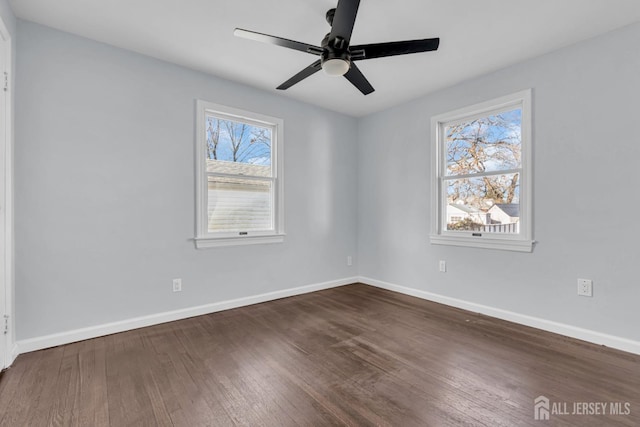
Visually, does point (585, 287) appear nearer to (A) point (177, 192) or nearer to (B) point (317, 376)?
(B) point (317, 376)

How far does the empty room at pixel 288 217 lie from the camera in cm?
185

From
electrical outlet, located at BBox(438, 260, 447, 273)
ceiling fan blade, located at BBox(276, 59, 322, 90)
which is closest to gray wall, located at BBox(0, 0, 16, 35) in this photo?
ceiling fan blade, located at BBox(276, 59, 322, 90)

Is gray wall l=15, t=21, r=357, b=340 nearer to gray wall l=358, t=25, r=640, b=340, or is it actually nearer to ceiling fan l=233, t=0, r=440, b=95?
ceiling fan l=233, t=0, r=440, b=95

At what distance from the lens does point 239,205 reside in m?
3.52

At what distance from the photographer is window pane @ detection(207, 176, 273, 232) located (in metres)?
3.33

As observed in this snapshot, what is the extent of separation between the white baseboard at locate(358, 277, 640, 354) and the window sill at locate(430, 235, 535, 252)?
0.63 meters

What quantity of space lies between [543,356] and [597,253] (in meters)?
1.00

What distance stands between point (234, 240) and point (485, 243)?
8.96 ft

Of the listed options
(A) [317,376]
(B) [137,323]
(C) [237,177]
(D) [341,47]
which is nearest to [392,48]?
(D) [341,47]

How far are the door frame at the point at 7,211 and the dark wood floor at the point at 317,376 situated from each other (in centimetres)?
19

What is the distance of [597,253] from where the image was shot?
8.17 ft

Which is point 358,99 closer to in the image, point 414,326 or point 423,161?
point 423,161

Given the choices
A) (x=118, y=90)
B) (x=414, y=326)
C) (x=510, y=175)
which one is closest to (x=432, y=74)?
(x=510, y=175)

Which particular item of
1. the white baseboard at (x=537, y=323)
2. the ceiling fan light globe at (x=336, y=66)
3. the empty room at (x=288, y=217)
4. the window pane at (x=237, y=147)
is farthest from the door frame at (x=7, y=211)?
the white baseboard at (x=537, y=323)
